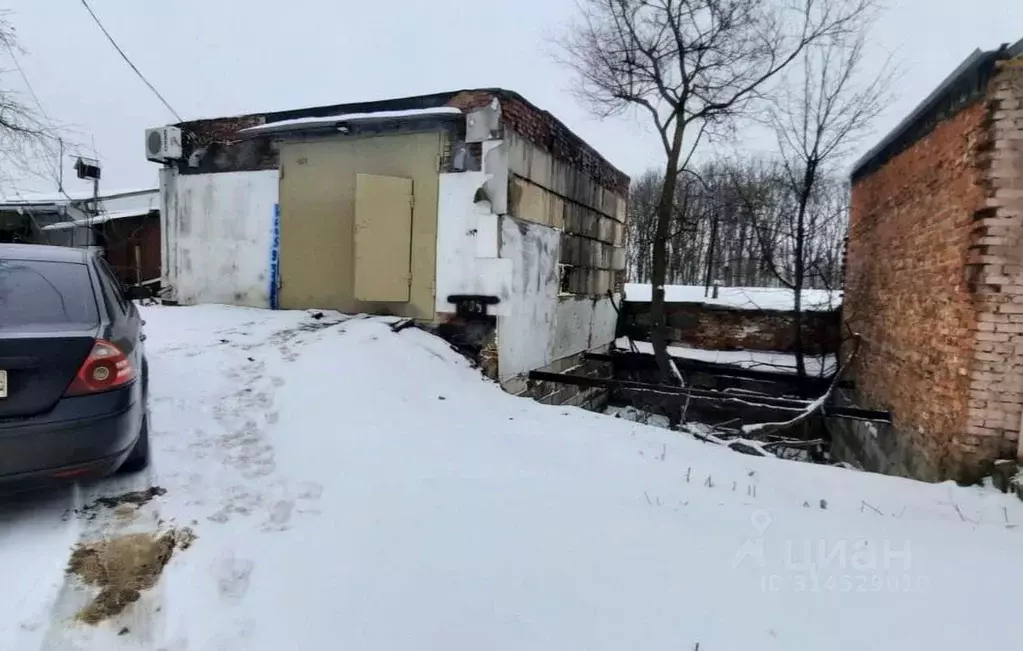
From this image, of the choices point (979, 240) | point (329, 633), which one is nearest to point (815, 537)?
point (329, 633)

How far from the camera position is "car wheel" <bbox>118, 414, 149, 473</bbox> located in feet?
10.6

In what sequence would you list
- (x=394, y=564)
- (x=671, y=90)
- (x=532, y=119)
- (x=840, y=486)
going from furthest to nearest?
(x=671, y=90) → (x=532, y=119) → (x=840, y=486) → (x=394, y=564)

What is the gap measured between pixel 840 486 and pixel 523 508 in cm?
281

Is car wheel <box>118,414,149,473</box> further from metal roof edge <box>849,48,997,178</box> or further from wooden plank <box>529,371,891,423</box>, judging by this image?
metal roof edge <box>849,48,997,178</box>

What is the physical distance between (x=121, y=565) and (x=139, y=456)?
99cm

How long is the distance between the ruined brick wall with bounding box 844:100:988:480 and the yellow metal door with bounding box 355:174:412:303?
585 cm

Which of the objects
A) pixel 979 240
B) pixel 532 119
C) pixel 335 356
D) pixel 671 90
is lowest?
pixel 335 356

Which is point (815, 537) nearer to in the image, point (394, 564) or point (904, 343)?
point (394, 564)

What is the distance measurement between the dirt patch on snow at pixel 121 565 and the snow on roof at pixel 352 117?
5504mm

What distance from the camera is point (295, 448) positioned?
12.5ft

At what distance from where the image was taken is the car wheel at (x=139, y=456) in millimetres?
3221

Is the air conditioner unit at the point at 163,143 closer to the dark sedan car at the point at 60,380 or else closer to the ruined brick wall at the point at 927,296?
the dark sedan car at the point at 60,380

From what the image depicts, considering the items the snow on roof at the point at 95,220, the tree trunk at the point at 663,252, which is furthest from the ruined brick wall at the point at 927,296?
the snow on roof at the point at 95,220

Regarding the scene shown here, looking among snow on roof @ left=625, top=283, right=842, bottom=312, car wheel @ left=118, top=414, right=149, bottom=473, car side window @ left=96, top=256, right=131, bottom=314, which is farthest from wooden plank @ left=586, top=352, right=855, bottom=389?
car wheel @ left=118, top=414, right=149, bottom=473
